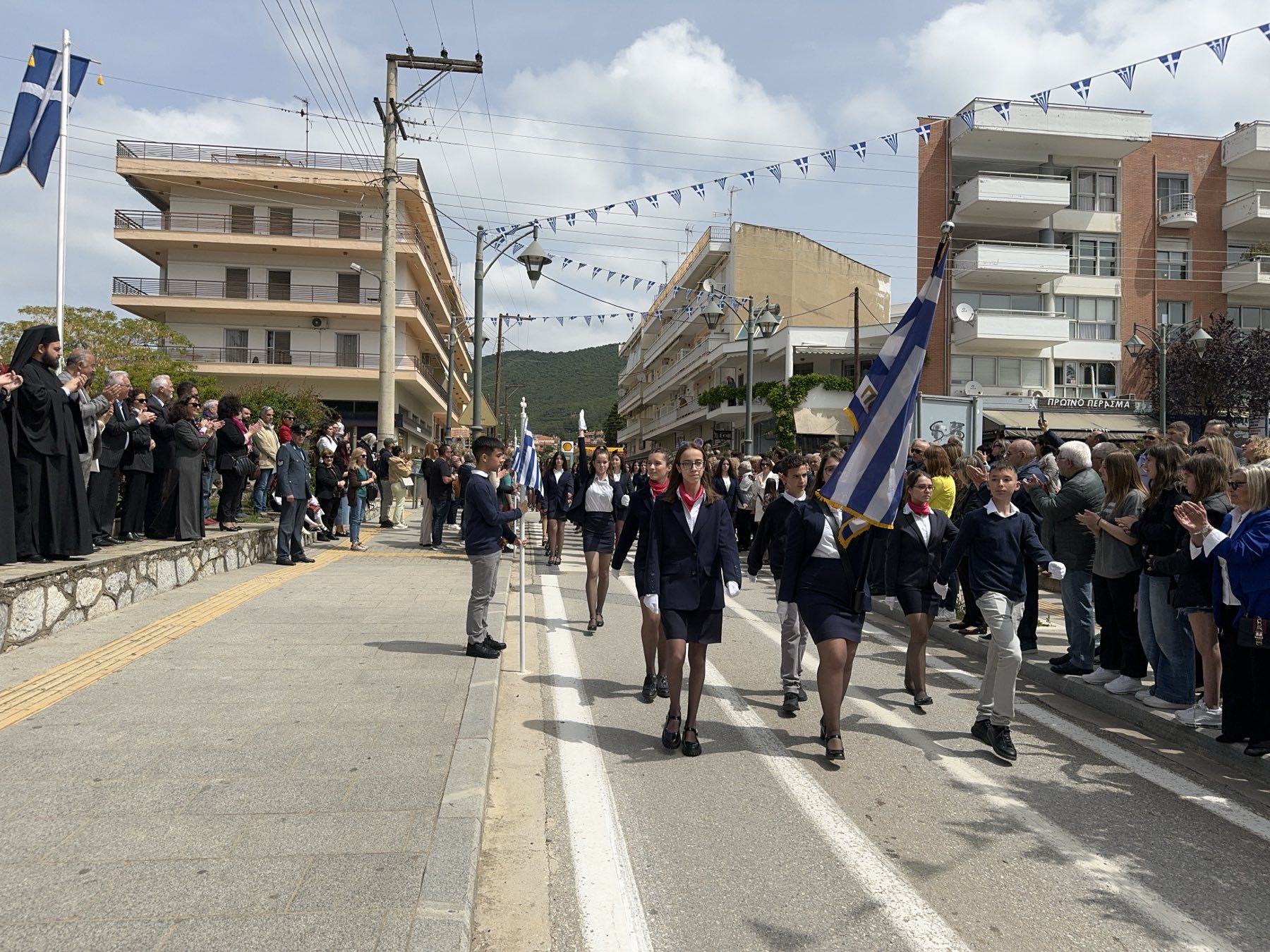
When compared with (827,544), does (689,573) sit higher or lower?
lower

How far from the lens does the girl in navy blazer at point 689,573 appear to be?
5.69m

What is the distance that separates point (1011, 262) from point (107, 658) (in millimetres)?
36243

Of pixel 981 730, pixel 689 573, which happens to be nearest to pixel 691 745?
pixel 689 573

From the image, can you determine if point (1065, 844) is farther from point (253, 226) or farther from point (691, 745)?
point (253, 226)

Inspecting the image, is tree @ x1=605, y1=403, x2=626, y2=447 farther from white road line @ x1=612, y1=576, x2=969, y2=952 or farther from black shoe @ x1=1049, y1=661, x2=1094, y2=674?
white road line @ x1=612, y1=576, x2=969, y2=952

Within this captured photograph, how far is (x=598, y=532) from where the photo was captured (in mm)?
10125

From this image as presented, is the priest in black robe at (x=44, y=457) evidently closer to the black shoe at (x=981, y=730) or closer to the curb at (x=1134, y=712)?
the black shoe at (x=981, y=730)

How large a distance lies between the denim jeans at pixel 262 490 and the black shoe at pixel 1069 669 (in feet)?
40.1

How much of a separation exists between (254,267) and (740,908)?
4655 cm

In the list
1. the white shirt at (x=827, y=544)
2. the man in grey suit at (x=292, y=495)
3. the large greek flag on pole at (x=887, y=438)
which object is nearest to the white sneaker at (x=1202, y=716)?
the large greek flag on pole at (x=887, y=438)

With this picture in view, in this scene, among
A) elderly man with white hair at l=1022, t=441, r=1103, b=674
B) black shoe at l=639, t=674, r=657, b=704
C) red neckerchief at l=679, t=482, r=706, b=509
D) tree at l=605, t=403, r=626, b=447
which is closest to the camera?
red neckerchief at l=679, t=482, r=706, b=509

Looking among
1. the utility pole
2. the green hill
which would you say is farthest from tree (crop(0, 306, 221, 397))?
the green hill

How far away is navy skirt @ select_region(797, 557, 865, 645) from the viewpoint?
223 inches

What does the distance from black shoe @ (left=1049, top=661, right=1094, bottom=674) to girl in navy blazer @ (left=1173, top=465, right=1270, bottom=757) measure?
176 cm
